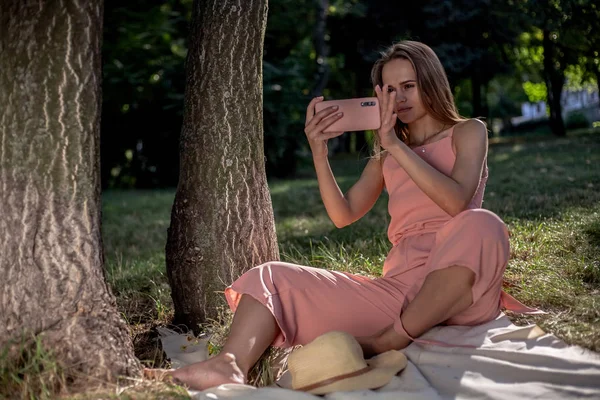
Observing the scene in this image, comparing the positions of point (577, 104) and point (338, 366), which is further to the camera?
point (577, 104)

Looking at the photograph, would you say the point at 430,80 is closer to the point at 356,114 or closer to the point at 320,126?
the point at 356,114

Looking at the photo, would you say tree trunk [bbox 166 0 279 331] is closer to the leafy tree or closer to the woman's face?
the woman's face

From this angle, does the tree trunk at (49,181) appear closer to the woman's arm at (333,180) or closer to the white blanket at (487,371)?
the white blanket at (487,371)

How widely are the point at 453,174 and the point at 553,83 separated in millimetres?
18158

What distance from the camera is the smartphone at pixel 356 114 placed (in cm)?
309

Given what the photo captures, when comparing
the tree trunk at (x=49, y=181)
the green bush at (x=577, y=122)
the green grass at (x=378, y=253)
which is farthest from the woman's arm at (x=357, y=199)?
the green bush at (x=577, y=122)

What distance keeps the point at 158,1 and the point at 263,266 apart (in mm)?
11481

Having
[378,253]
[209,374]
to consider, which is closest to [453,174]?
[209,374]

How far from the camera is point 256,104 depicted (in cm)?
370

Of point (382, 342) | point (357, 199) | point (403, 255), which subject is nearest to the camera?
point (382, 342)

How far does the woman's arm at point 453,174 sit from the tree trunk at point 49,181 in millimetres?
1327

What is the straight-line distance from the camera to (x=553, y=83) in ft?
64.7

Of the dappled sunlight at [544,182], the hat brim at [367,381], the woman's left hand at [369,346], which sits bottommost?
the hat brim at [367,381]

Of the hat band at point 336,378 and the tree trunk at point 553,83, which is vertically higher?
the tree trunk at point 553,83
